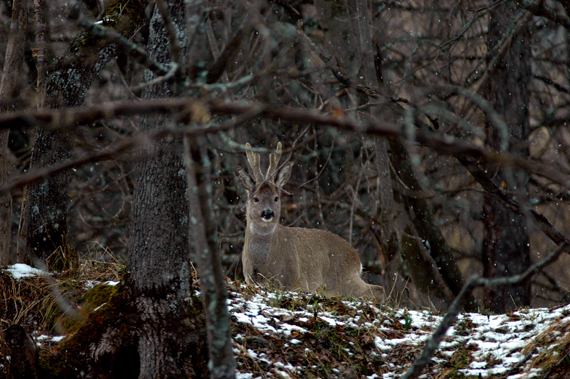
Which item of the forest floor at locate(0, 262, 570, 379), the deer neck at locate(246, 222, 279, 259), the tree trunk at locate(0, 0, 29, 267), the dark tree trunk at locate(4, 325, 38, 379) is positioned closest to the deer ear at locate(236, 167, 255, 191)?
the deer neck at locate(246, 222, 279, 259)

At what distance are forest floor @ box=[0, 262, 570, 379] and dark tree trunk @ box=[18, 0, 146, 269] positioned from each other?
0.98 ft

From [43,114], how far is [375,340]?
3.90 metres

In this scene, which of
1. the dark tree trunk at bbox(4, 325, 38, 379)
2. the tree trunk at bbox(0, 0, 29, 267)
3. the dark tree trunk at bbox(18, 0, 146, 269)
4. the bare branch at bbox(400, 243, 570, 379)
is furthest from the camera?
the tree trunk at bbox(0, 0, 29, 267)

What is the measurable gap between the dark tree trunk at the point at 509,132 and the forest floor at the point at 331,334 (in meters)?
5.70

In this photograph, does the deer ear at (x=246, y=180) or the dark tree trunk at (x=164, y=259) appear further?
the deer ear at (x=246, y=180)

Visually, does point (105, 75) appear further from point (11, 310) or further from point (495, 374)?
point (495, 374)

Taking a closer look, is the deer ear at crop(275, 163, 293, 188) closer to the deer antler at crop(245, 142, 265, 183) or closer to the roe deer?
the roe deer

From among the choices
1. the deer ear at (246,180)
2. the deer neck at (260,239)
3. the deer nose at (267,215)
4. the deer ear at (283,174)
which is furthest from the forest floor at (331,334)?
the deer ear at (283,174)

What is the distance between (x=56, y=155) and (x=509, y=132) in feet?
25.3

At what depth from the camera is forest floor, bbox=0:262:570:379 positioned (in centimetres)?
431

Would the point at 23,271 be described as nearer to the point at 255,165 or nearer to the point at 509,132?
the point at 255,165

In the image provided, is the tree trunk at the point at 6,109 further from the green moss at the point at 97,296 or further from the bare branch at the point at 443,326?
the bare branch at the point at 443,326

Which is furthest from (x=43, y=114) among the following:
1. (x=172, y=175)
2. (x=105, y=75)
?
(x=105, y=75)

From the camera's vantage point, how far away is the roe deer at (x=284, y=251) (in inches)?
292
